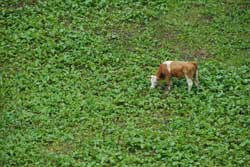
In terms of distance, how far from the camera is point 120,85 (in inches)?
470

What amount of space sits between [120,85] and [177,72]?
116 cm

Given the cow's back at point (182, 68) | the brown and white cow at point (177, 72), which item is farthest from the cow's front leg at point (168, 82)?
the cow's back at point (182, 68)

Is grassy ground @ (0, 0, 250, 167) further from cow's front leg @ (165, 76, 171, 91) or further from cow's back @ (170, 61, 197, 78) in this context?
cow's back @ (170, 61, 197, 78)

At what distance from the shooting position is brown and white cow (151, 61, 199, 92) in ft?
38.0

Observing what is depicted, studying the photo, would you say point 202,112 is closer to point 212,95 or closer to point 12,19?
point 212,95

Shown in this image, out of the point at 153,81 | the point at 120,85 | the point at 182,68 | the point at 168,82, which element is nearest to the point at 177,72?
the point at 182,68

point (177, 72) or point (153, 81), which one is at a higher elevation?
point (177, 72)

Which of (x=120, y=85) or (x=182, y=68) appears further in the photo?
(x=120, y=85)

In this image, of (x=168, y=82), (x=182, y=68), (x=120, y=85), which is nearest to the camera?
(x=182, y=68)

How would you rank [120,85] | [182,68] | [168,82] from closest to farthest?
[182,68] → [168,82] → [120,85]

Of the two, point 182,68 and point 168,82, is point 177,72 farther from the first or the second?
point 168,82

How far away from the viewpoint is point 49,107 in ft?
36.5

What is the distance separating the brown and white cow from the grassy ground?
22cm

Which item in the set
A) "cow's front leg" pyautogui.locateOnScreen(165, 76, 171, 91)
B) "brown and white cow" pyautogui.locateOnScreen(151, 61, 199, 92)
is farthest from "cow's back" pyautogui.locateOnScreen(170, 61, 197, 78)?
"cow's front leg" pyautogui.locateOnScreen(165, 76, 171, 91)
